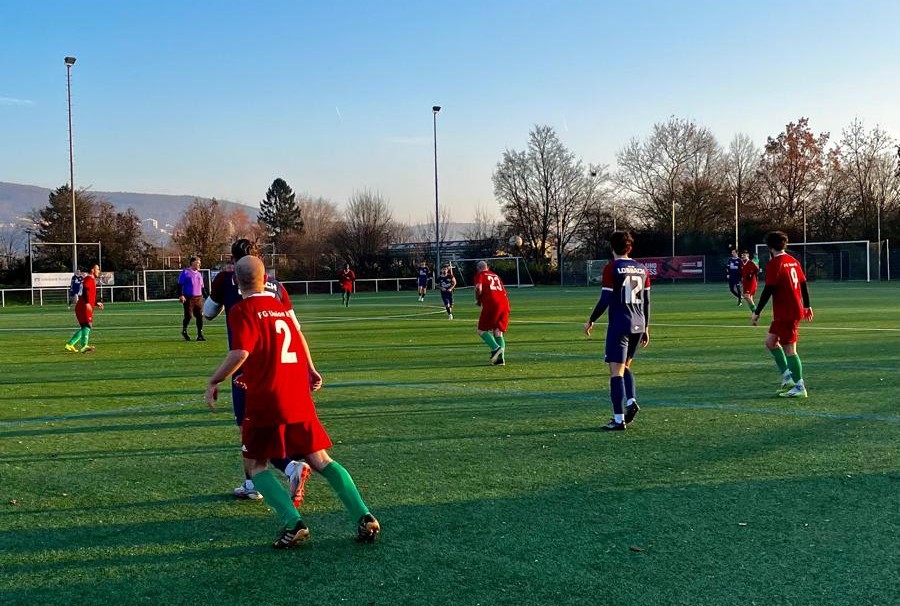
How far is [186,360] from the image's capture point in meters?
14.3

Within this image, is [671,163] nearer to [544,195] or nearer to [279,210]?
[544,195]

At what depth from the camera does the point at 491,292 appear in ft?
43.4

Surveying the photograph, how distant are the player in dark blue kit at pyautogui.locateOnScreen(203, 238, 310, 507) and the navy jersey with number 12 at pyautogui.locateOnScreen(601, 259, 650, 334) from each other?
3.17 metres

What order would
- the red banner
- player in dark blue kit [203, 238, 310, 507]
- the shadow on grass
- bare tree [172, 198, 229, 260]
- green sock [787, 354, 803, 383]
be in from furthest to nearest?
bare tree [172, 198, 229, 260] → the red banner → green sock [787, 354, 803, 383] → player in dark blue kit [203, 238, 310, 507] → the shadow on grass

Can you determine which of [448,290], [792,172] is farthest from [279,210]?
[448,290]

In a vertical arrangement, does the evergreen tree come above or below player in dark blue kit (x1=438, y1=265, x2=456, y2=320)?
above

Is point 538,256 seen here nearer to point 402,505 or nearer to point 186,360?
point 186,360

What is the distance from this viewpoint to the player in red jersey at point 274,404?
4355 millimetres

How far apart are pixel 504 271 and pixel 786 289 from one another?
50.8 meters

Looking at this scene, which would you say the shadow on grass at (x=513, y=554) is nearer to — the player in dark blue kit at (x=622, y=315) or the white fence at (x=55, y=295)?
the player in dark blue kit at (x=622, y=315)

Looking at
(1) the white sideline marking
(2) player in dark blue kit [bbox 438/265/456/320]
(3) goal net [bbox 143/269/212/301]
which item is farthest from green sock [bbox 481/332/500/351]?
(3) goal net [bbox 143/269/212/301]

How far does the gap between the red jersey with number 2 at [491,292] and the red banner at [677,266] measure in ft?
143

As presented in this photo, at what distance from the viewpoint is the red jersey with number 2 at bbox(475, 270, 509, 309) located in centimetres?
1313

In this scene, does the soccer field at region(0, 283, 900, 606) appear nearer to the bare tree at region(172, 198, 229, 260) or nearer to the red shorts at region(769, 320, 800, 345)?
the red shorts at region(769, 320, 800, 345)
